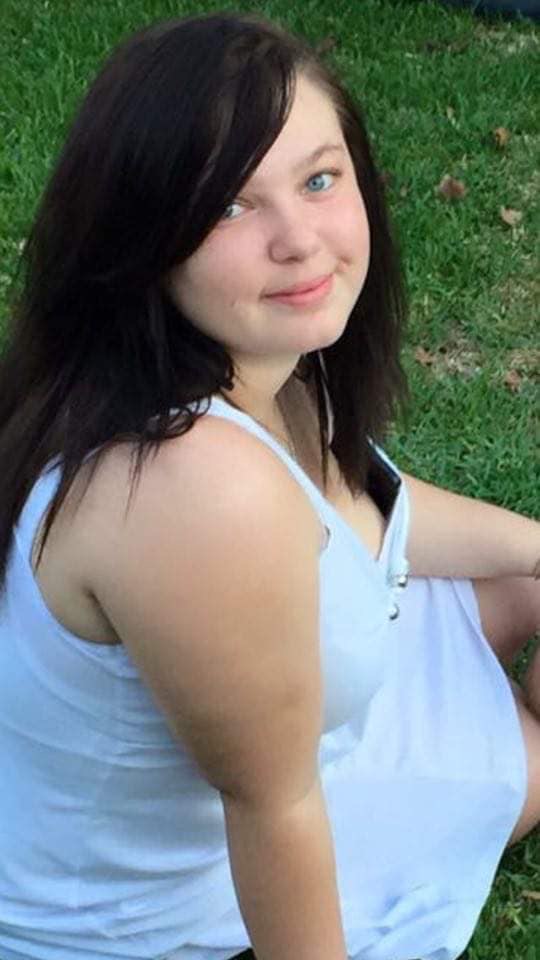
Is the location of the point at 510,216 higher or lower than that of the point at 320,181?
lower

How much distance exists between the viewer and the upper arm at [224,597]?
163cm

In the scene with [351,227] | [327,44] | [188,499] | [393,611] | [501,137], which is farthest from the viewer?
[327,44]

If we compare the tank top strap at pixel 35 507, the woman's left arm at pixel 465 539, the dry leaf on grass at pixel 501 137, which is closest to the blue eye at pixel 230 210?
the tank top strap at pixel 35 507

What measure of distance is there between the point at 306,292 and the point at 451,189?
286 cm

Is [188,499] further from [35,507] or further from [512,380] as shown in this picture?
[512,380]

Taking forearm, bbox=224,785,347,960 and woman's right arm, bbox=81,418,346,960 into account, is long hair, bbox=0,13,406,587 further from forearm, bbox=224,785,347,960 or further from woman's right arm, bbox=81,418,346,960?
forearm, bbox=224,785,347,960

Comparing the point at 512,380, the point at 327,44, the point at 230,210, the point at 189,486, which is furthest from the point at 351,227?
the point at 327,44

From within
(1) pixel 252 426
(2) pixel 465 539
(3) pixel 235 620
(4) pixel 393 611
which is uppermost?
(1) pixel 252 426

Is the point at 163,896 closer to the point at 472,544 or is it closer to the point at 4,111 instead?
the point at 472,544

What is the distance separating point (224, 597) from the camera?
1.65 m

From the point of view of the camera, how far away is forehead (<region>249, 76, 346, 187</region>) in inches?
67.6

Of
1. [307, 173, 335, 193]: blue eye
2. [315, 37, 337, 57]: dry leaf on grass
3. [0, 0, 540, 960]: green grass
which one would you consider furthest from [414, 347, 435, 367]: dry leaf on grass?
[307, 173, 335, 193]: blue eye

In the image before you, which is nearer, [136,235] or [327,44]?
[136,235]

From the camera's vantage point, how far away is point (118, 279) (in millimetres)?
1728
